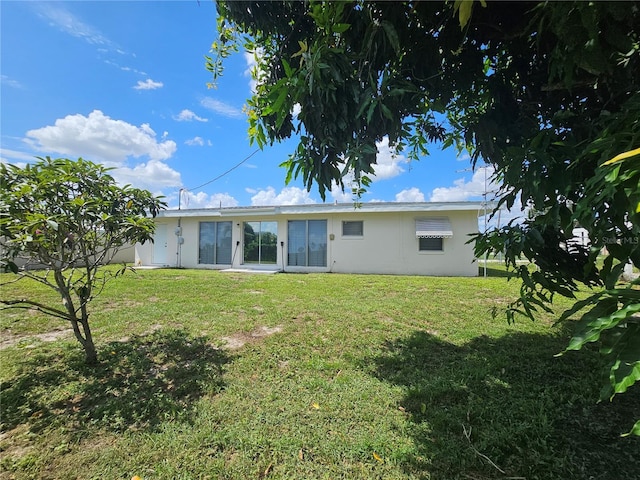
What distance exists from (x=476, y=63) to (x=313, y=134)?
6.53 feet

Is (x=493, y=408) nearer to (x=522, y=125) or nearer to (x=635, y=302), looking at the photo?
(x=635, y=302)

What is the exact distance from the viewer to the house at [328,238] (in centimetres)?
1270

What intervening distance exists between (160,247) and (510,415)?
18227mm

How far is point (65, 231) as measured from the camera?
3041mm

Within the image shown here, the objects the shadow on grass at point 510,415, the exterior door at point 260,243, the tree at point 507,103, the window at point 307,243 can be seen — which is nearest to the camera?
the tree at point 507,103

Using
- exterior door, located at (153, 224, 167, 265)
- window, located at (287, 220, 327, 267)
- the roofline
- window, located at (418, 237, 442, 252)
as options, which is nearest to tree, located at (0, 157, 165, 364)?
the roofline

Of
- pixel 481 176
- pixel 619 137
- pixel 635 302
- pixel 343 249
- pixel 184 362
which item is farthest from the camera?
pixel 343 249

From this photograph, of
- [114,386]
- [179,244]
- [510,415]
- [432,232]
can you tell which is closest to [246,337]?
[114,386]

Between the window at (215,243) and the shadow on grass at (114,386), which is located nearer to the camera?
the shadow on grass at (114,386)

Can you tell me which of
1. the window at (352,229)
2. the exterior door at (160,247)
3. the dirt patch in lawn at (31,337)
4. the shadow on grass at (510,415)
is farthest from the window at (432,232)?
the exterior door at (160,247)

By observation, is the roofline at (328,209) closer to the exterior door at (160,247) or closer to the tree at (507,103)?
the exterior door at (160,247)

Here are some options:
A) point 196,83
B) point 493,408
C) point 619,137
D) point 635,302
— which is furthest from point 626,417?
point 196,83

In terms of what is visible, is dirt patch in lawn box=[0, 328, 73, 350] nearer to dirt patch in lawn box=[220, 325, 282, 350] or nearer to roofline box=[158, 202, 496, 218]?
dirt patch in lawn box=[220, 325, 282, 350]

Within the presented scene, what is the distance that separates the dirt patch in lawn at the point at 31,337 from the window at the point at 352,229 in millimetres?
10765
